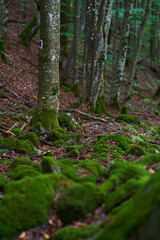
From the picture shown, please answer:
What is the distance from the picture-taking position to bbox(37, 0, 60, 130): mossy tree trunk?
7664 mm

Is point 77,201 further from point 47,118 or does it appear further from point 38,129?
point 47,118

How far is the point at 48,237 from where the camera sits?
107 inches

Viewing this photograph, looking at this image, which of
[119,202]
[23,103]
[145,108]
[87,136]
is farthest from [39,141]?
[145,108]

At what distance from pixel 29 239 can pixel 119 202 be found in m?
1.10

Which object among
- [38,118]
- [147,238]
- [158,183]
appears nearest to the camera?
[147,238]

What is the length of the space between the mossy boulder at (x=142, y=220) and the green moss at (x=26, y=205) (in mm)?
1194

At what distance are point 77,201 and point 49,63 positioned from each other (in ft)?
19.2

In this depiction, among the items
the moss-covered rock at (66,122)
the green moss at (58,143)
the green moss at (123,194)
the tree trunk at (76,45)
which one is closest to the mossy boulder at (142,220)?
the green moss at (123,194)

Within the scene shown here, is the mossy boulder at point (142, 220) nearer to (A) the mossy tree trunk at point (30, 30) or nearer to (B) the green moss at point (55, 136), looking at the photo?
(B) the green moss at point (55, 136)

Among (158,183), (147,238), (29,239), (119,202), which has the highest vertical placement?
(158,183)

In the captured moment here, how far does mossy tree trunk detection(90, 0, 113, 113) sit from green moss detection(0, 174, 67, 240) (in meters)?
9.10

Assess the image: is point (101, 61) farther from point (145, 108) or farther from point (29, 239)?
point (29, 239)

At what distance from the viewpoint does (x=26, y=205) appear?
2.94 meters

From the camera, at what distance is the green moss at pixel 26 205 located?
2.79 meters
